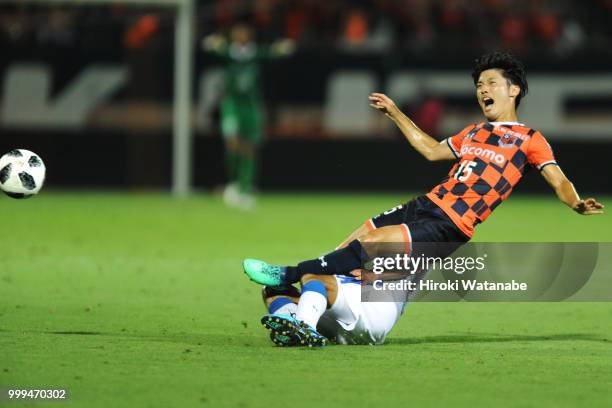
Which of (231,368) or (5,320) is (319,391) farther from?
(5,320)

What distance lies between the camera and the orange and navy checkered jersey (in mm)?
6531

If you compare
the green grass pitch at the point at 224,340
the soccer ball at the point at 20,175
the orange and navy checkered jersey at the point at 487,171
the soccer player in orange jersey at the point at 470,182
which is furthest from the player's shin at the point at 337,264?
the soccer ball at the point at 20,175

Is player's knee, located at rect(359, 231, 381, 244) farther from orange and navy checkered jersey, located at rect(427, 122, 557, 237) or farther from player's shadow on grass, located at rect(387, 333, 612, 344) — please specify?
player's shadow on grass, located at rect(387, 333, 612, 344)

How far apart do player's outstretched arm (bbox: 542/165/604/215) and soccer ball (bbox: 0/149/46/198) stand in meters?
3.39

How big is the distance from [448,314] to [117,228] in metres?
6.61

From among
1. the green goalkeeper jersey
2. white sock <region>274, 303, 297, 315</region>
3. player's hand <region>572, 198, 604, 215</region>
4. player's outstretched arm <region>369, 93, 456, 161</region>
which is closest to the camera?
player's hand <region>572, 198, 604, 215</region>

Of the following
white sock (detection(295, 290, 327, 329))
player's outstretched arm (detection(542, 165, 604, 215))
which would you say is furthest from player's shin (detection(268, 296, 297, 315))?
player's outstretched arm (detection(542, 165, 604, 215))

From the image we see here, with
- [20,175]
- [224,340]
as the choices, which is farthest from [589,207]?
[20,175]

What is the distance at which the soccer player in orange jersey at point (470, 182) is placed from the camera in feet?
21.1

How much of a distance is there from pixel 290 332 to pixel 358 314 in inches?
17.9

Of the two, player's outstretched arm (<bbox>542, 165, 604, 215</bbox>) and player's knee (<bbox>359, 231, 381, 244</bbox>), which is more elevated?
player's outstretched arm (<bbox>542, 165, 604, 215</bbox>)

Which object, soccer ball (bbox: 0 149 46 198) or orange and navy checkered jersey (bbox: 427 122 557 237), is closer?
orange and navy checkered jersey (bbox: 427 122 557 237)

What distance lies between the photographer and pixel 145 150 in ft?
65.4

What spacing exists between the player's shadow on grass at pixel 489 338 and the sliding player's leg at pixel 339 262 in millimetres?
609
